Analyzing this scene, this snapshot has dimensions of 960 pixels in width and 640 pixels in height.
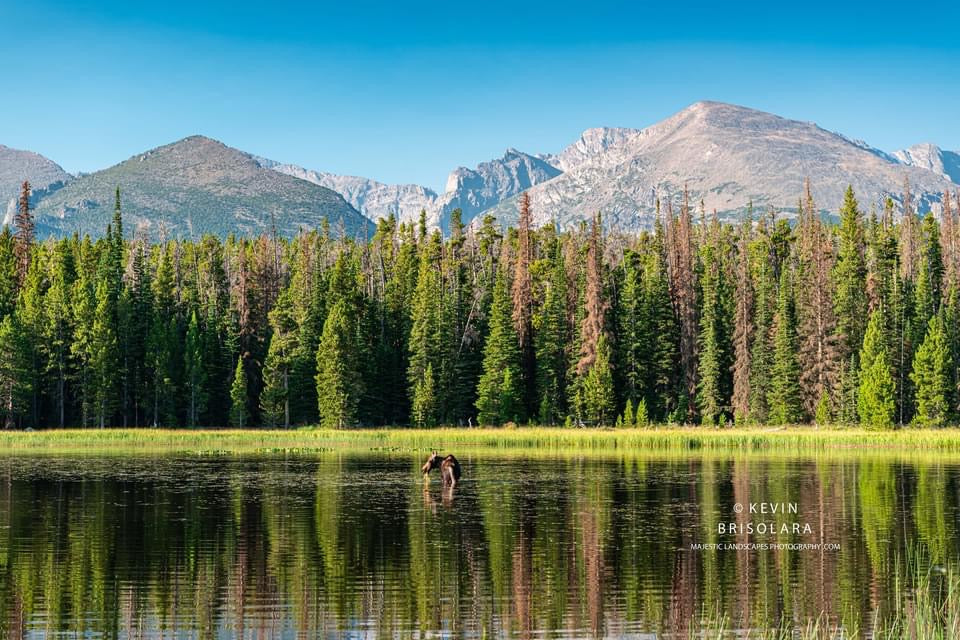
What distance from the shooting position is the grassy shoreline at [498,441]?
8081 centimetres

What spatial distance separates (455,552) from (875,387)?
231ft

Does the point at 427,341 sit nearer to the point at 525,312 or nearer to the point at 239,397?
the point at 525,312

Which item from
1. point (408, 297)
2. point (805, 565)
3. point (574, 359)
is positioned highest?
point (408, 297)

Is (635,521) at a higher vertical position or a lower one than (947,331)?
lower

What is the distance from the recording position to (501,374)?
107188 millimetres

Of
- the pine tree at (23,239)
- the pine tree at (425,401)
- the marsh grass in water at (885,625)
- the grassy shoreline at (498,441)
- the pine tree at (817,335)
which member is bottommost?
the marsh grass in water at (885,625)

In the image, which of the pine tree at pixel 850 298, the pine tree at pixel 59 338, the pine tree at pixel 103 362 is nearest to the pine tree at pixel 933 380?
the pine tree at pixel 850 298

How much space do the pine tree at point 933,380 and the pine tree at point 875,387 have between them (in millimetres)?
2659

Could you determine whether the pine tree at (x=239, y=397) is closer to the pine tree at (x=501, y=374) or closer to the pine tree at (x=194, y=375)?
the pine tree at (x=194, y=375)

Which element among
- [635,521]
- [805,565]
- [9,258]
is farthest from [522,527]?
[9,258]

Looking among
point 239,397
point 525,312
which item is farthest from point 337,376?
point 525,312

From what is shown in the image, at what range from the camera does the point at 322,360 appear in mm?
104875

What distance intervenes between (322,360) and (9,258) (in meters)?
35.4

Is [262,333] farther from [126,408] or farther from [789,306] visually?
[789,306]
